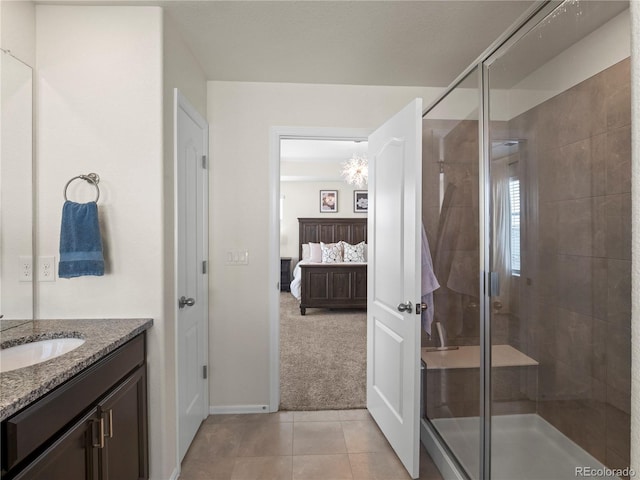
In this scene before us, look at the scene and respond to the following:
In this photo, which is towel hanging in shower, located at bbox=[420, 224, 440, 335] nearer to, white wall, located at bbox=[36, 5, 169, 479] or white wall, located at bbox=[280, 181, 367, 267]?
white wall, located at bbox=[36, 5, 169, 479]

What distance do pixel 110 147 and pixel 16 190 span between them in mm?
429

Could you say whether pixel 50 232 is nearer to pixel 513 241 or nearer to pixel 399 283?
pixel 399 283

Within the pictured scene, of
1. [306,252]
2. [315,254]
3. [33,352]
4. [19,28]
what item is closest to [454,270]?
[33,352]

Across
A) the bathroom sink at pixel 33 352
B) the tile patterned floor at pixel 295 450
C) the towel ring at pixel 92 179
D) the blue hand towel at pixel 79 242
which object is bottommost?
the tile patterned floor at pixel 295 450

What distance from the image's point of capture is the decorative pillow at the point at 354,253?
6270mm

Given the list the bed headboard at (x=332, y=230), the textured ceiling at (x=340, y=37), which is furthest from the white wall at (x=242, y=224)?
the bed headboard at (x=332, y=230)

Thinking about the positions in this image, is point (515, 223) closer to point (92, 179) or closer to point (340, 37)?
point (340, 37)

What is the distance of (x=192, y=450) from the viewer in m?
2.17

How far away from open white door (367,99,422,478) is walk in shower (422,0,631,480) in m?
0.27

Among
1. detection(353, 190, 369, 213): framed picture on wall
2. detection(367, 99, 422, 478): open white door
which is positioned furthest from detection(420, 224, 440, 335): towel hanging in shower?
detection(353, 190, 369, 213): framed picture on wall

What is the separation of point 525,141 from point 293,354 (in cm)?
309

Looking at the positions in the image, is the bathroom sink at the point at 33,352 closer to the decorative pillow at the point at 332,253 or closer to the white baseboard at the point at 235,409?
the white baseboard at the point at 235,409

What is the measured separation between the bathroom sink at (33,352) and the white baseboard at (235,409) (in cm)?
139

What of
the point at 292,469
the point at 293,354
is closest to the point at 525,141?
the point at 292,469
